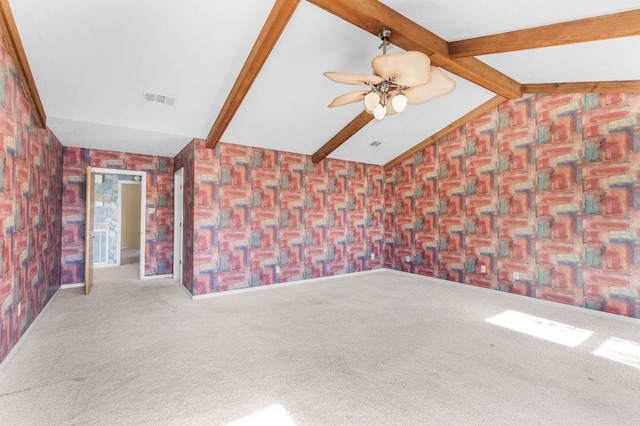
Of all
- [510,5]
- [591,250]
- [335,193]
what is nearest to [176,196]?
[335,193]

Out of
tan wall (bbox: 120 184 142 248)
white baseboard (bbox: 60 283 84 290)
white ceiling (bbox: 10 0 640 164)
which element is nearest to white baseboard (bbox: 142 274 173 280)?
white baseboard (bbox: 60 283 84 290)

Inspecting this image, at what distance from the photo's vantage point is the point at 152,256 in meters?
5.79

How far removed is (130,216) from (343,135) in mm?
7602

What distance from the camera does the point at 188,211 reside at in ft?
15.9

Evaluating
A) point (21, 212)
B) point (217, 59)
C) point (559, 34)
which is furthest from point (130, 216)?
point (559, 34)

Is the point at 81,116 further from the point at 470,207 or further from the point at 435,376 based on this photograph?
the point at 470,207

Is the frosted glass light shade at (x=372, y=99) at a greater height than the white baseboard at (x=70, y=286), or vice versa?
the frosted glass light shade at (x=372, y=99)

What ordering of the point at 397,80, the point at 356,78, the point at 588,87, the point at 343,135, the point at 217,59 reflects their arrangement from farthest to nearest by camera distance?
the point at 343,135
the point at 588,87
the point at 217,59
the point at 356,78
the point at 397,80

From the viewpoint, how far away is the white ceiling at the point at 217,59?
2.55m

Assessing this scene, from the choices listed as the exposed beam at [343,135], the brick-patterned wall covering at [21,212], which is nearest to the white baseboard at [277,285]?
the brick-patterned wall covering at [21,212]

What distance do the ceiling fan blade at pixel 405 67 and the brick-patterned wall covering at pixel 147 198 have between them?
5107 millimetres

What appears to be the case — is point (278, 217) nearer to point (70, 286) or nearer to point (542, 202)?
point (70, 286)

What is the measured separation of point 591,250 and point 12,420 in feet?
19.5

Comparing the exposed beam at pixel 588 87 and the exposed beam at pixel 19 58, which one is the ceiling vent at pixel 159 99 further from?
the exposed beam at pixel 588 87
